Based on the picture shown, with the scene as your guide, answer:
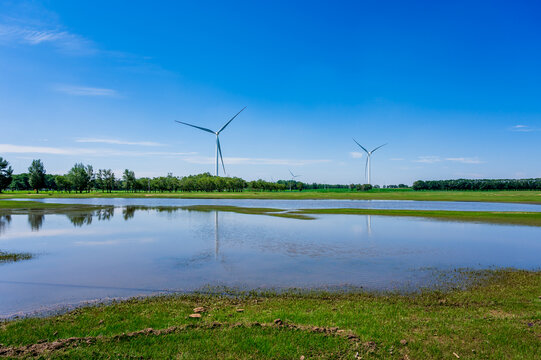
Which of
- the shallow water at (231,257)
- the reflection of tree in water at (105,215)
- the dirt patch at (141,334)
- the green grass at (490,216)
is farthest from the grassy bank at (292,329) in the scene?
the reflection of tree in water at (105,215)

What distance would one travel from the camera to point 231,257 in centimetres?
1961

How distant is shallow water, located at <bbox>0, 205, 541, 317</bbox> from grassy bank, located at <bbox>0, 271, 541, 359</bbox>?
7.60 feet

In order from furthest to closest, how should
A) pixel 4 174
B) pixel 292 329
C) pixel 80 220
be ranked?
pixel 4 174 → pixel 80 220 → pixel 292 329

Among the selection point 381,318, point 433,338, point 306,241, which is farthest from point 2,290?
point 306,241

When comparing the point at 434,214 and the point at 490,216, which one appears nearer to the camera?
the point at 490,216

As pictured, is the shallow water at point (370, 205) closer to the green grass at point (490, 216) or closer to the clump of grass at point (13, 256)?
the green grass at point (490, 216)

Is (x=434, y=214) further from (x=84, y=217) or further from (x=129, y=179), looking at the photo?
(x=129, y=179)

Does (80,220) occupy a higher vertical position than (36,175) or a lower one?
lower

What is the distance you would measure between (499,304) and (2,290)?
62.1ft

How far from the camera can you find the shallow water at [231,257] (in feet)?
45.8

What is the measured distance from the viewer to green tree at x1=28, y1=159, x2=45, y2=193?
143750mm

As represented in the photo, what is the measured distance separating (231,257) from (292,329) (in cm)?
1117

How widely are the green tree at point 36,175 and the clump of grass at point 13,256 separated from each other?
150345 mm

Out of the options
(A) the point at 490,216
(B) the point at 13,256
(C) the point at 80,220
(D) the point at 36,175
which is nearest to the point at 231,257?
(B) the point at 13,256
